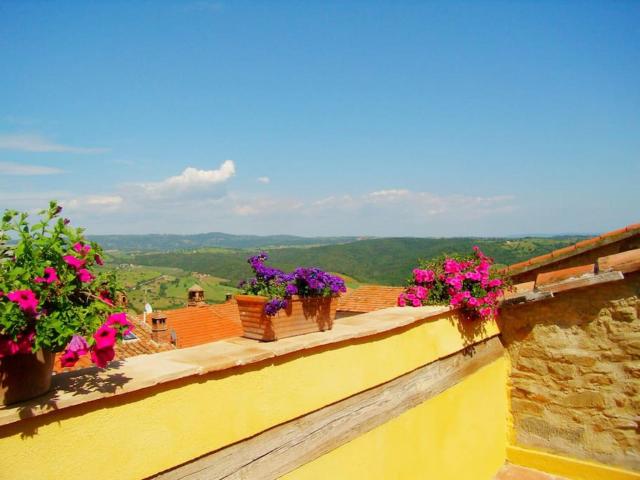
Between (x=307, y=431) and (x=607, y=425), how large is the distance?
9.41ft

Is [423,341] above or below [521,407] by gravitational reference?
above

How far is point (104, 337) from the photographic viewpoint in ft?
5.05

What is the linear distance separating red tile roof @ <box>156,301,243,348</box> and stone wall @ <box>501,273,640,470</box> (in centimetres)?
1861

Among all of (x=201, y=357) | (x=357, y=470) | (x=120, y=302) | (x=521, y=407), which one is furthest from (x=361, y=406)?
(x=521, y=407)

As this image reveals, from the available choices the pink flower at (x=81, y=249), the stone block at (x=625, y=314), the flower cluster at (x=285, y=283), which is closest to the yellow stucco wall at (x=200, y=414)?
the flower cluster at (x=285, y=283)

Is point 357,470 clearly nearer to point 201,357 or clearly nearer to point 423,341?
point 423,341

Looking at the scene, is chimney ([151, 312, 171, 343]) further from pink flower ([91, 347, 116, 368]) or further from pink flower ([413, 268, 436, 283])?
pink flower ([91, 347, 116, 368])

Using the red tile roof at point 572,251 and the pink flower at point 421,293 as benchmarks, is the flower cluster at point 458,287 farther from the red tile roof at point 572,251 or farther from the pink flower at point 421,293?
the red tile roof at point 572,251

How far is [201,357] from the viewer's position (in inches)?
84.4

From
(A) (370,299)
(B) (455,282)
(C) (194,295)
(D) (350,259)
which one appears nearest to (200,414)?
(B) (455,282)

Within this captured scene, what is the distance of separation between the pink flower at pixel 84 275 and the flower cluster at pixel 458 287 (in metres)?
2.73

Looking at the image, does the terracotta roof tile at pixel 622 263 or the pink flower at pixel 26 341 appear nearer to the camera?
the pink flower at pixel 26 341

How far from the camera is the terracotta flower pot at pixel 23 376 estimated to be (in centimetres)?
148

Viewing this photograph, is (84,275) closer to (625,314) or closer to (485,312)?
(485,312)
